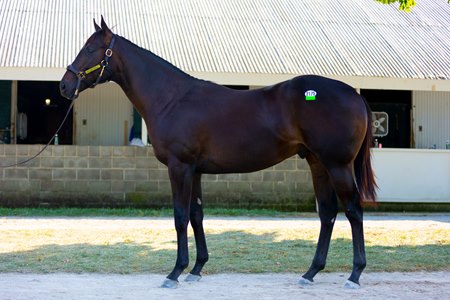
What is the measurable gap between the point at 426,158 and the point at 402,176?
2.33 ft

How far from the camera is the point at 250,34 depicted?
1636cm

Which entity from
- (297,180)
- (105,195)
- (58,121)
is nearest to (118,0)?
(58,121)

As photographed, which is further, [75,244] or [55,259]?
[75,244]

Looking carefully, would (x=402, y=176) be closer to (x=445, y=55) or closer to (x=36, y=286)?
(x=445, y=55)

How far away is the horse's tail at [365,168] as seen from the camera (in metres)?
6.88

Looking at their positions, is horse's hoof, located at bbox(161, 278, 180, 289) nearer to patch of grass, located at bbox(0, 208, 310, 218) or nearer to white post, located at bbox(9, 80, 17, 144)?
patch of grass, located at bbox(0, 208, 310, 218)

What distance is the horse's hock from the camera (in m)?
14.3

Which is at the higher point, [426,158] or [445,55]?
[445,55]

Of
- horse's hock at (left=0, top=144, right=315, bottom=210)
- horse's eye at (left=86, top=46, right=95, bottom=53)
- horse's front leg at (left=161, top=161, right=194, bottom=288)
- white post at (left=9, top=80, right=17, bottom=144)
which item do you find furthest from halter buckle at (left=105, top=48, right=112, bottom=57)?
white post at (left=9, top=80, right=17, bottom=144)

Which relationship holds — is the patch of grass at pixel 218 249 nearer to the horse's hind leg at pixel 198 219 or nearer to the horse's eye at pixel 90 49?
the horse's hind leg at pixel 198 219

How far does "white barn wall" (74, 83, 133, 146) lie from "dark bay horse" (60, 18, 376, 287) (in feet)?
29.9

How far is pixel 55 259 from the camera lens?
7.89 metres

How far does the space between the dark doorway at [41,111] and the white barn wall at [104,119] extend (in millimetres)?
531

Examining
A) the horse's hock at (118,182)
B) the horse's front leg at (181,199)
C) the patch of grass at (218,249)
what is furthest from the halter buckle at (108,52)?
the horse's hock at (118,182)
